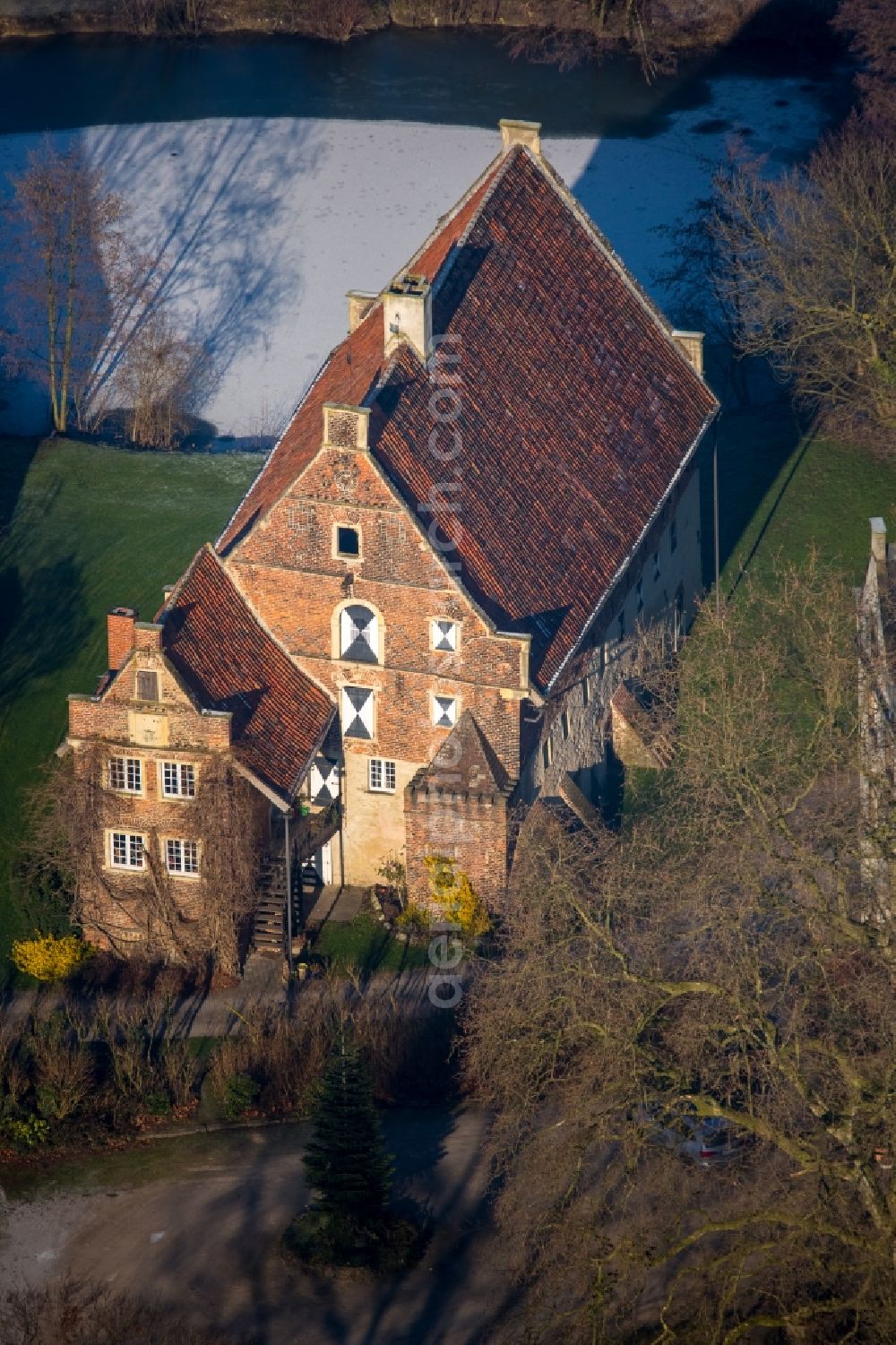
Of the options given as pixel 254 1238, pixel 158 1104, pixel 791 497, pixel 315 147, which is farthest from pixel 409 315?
pixel 315 147

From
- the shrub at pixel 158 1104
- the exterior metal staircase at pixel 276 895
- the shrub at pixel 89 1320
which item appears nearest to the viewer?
the shrub at pixel 89 1320

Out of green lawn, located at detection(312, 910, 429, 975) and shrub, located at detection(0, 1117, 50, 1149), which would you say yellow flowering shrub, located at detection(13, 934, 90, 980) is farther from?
green lawn, located at detection(312, 910, 429, 975)

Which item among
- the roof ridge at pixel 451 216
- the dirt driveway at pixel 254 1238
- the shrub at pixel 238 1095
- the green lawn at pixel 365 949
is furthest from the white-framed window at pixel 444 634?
the roof ridge at pixel 451 216

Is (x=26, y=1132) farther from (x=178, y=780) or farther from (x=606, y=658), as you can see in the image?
(x=606, y=658)

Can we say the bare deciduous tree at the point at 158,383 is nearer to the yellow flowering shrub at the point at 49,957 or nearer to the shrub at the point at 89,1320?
the yellow flowering shrub at the point at 49,957

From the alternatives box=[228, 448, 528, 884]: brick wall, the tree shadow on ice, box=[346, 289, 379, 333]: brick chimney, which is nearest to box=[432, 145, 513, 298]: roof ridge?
box=[346, 289, 379, 333]: brick chimney

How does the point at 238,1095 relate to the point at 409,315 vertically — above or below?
below
